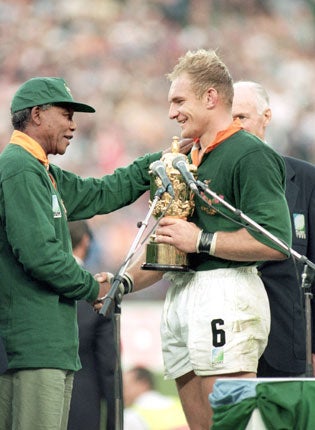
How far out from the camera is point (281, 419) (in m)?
3.22

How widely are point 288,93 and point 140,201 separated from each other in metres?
1.63

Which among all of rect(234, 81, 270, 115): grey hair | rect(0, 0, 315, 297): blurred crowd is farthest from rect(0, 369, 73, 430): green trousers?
rect(0, 0, 315, 297): blurred crowd

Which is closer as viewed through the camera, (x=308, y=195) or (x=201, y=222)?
(x=201, y=222)

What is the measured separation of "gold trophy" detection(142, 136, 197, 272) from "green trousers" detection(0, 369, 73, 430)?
1.69 feet

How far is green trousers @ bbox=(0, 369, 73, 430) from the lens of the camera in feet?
12.4

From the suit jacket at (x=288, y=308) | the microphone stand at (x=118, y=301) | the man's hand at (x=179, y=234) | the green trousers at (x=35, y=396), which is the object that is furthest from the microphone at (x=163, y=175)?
the suit jacket at (x=288, y=308)

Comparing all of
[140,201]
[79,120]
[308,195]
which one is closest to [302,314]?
[308,195]

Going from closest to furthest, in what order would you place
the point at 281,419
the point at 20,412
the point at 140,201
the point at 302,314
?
the point at 281,419 < the point at 20,412 < the point at 302,314 < the point at 140,201

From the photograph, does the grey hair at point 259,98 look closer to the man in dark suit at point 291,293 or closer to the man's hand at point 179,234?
the man in dark suit at point 291,293

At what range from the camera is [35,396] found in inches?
148

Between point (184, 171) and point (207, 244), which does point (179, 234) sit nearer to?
point (207, 244)

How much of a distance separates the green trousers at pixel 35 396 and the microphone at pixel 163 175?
2.43 feet

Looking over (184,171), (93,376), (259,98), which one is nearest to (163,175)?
(184,171)

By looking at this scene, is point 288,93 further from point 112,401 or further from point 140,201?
point 112,401
